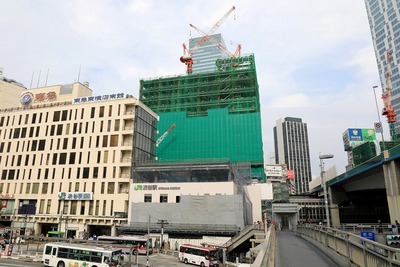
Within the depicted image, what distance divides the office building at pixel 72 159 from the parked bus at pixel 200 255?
21.6 metres

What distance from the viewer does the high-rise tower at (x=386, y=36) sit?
4978 inches

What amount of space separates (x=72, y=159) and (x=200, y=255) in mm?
40100

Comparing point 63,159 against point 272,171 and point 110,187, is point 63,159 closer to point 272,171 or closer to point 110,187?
point 110,187

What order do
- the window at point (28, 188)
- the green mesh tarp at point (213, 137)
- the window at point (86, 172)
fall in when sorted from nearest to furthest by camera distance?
the window at point (86, 172), the window at point (28, 188), the green mesh tarp at point (213, 137)

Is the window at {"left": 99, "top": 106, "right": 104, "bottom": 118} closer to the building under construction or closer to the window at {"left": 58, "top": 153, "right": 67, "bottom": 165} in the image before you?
the window at {"left": 58, "top": 153, "right": 67, "bottom": 165}

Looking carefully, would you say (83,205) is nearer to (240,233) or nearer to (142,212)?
(142,212)

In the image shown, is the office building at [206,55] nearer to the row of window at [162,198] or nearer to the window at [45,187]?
the window at [45,187]

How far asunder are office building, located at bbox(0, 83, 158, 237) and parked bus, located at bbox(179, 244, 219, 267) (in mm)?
21638

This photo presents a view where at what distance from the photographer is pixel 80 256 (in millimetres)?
29938

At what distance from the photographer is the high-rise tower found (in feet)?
415

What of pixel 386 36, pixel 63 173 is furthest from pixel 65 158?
pixel 386 36

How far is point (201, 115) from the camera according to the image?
325 ft

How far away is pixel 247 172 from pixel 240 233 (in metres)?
40.0

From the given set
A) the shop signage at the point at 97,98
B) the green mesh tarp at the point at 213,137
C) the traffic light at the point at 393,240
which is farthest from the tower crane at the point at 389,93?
the shop signage at the point at 97,98
